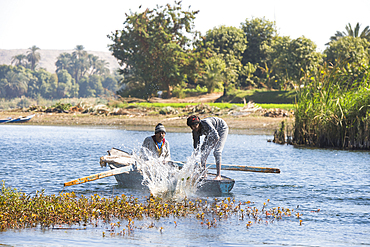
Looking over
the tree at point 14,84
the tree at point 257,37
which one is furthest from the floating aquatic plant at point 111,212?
the tree at point 14,84

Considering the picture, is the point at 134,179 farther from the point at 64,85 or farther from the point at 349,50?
the point at 64,85

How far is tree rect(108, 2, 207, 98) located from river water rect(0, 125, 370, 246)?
98.9 ft

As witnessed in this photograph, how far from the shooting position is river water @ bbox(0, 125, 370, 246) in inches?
289

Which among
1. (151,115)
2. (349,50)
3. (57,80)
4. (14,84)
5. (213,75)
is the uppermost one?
(57,80)

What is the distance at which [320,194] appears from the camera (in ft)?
38.1

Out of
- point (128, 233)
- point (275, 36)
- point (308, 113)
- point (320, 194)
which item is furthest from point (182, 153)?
point (275, 36)

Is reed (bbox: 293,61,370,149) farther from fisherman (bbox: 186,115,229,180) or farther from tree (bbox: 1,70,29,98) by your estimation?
tree (bbox: 1,70,29,98)

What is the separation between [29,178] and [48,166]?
111 inches

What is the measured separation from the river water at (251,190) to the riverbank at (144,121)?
345 inches

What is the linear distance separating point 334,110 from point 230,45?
4712 centimetres

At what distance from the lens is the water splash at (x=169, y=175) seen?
34.3ft

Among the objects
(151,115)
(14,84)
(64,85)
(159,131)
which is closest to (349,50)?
(151,115)

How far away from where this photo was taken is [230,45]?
66.6 m

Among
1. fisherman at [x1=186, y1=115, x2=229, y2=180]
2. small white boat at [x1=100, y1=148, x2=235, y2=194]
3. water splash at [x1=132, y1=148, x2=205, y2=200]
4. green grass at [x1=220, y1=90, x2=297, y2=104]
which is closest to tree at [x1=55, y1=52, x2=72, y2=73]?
green grass at [x1=220, y1=90, x2=297, y2=104]
